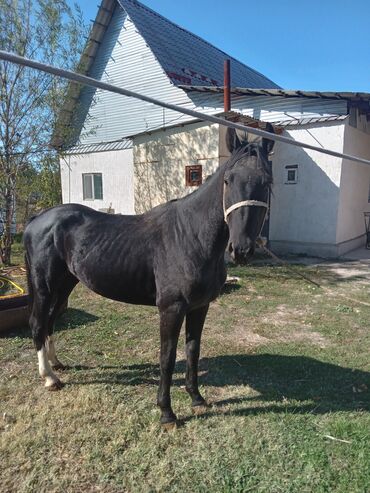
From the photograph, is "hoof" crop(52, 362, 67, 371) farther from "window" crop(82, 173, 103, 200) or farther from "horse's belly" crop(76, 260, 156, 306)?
"window" crop(82, 173, 103, 200)

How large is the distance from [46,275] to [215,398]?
1845mm

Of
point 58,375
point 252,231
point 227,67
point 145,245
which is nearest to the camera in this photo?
point 252,231

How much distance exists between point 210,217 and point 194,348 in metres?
1.20

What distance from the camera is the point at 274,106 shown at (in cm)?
1051

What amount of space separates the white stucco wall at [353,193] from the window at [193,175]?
403 cm

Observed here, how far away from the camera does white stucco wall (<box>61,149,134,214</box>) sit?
41.8 feet

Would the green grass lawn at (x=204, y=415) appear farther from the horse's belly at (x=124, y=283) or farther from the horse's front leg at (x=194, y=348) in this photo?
the horse's belly at (x=124, y=283)

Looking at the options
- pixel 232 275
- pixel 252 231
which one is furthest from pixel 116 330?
pixel 232 275

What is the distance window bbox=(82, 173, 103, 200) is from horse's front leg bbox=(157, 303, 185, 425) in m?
12.1

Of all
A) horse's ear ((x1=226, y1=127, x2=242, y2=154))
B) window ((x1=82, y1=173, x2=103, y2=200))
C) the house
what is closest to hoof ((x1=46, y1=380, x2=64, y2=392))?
horse's ear ((x1=226, y1=127, x2=242, y2=154))

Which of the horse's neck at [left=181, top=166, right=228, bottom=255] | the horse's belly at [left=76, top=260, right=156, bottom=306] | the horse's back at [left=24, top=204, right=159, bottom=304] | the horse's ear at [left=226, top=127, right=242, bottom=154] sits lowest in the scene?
the horse's belly at [left=76, top=260, right=156, bottom=306]

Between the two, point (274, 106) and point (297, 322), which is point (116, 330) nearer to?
point (297, 322)

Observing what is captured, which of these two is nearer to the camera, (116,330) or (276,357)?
(276,357)

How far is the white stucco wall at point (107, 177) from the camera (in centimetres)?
1274
